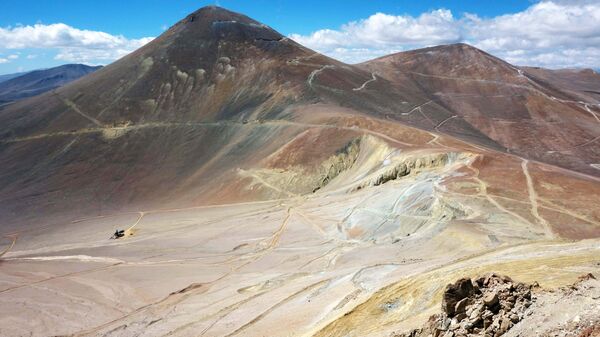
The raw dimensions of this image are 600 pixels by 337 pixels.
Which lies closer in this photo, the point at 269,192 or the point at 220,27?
the point at 269,192

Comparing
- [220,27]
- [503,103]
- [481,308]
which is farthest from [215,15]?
[481,308]

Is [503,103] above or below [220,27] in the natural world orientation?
below

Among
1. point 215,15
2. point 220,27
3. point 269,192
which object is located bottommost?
point 269,192

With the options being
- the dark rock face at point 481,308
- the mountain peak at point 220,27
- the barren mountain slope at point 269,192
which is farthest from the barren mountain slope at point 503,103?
the dark rock face at point 481,308

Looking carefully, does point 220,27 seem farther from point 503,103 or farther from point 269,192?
point 503,103

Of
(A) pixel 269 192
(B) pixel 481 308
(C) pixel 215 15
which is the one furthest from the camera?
(C) pixel 215 15

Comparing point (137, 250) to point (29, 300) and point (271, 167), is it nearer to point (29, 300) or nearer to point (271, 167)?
point (29, 300)

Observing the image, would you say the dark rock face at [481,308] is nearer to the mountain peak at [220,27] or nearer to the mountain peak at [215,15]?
the mountain peak at [220,27]

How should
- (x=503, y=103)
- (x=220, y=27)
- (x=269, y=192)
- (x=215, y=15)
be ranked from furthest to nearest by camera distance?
(x=215, y=15) < (x=220, y=27) < (x=503, y=103) < (x=269, y=192)

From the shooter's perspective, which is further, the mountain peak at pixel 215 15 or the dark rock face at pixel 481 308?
the mountain peak at pixel 215 15
